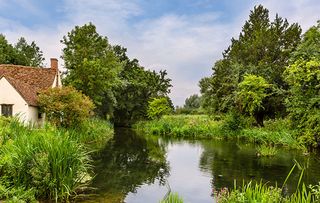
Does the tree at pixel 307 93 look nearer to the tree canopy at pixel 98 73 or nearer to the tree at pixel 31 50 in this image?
the tree canopy at pixel 98 73

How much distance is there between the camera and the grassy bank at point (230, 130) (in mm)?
30484

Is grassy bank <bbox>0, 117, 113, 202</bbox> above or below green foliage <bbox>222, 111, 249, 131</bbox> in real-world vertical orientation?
below

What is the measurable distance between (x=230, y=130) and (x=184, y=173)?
21329 mm

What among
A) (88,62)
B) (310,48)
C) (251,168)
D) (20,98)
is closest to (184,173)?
(251,168)

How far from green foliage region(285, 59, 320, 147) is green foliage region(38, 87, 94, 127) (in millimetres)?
14900

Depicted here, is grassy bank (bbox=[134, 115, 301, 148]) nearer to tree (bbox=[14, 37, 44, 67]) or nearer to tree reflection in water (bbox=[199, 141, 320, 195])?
tree reflection in water (bbox=[199, 141, 320, 195])

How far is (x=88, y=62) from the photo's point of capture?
123ft

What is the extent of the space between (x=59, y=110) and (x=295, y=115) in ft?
55.0

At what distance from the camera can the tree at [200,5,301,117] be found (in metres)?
39.7

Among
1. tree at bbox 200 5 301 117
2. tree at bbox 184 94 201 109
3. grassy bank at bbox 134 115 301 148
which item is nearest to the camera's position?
grassy bank at bbox 134 115 301 148

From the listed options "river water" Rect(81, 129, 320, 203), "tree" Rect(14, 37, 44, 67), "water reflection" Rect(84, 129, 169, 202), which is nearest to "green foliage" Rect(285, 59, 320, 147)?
"river water" Rect(81, 129, 320, 203)

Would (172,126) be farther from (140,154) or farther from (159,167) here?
(159,167)

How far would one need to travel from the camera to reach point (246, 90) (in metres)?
37.3

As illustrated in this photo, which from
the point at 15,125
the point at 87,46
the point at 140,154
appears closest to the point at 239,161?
the point at 140,154
